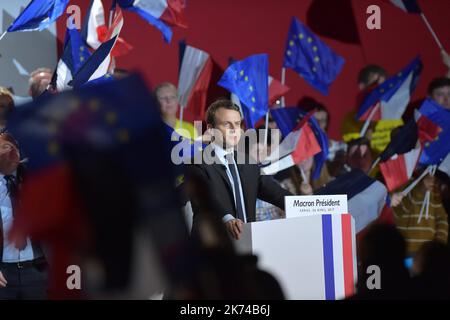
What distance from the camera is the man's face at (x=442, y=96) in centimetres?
895

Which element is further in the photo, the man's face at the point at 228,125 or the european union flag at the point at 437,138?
the european union flag at the point at 437,138

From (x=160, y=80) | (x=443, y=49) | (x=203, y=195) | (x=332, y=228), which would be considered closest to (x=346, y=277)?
(x=332, y=228)

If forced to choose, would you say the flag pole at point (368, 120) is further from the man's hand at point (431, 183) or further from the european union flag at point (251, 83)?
the european union flag at point (251, 83)

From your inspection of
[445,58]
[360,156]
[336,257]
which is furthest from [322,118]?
[336,257]

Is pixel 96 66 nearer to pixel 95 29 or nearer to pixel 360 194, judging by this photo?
pixel 95 29

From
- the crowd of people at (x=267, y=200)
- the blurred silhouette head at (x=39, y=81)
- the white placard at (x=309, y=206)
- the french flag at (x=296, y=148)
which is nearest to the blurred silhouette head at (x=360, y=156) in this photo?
the crowd of people at (x=267, y=200)

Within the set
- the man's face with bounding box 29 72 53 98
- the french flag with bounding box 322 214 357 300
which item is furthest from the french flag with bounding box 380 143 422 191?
the french flag with bounding box 322 214 357 300

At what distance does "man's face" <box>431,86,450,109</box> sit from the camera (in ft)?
29.4

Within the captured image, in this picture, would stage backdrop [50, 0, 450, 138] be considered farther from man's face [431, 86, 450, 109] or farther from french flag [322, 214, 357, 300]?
french flag [322, 214, 357, 300]

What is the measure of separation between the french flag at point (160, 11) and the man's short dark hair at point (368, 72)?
2030 mm

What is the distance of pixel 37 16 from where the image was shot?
7906 millimetres

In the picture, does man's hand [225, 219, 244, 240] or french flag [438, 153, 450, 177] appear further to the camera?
french flag [438, 153, 450, 177]

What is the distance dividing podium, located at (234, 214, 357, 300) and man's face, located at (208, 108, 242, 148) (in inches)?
30.2
